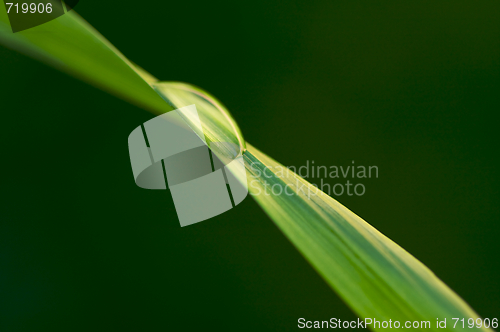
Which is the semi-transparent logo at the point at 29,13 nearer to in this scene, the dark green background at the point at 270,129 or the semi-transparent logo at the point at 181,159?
the semi-transparent logo at the point at 181,159

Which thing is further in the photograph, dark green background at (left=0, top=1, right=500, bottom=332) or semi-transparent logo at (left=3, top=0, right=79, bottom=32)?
dark green background at (left=0, top=1, right=500, bottom=332)

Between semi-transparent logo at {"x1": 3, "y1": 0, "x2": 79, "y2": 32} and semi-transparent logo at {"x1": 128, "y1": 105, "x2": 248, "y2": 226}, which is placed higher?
semi-transparent logo at {"x1": 3, "y1": 0, "x2": 79, "y2": 32}

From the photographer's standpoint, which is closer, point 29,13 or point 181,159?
point 29,13

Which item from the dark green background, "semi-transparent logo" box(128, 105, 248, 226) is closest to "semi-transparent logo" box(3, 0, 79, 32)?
"semi-transparent logo" box(128, 105, 248, 226)

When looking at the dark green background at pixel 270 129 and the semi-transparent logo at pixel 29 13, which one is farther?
the dark green background at pixel 270 129

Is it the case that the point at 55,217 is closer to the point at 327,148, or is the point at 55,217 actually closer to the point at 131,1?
the point at 131,1

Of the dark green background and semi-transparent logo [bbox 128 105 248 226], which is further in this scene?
the dark green background

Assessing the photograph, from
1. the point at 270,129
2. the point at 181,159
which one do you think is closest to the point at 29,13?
the point at 181,159

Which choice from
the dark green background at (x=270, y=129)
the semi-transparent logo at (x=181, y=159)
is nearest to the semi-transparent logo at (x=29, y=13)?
the semi-transparent logo at (x=181, y=159)

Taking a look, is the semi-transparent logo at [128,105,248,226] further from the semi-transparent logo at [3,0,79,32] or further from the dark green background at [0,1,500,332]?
the dark green background at [0,1,500,332]

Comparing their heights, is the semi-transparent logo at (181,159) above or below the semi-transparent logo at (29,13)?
below

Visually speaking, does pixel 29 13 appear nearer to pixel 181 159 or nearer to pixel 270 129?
pixel 181 159
